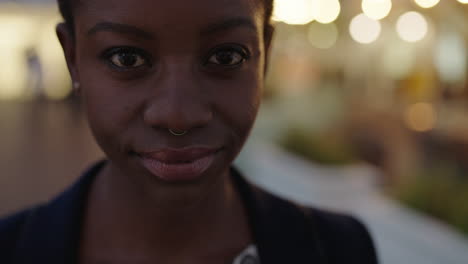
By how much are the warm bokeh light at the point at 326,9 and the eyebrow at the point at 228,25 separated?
23.2ft

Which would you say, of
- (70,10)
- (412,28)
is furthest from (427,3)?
(412,28)

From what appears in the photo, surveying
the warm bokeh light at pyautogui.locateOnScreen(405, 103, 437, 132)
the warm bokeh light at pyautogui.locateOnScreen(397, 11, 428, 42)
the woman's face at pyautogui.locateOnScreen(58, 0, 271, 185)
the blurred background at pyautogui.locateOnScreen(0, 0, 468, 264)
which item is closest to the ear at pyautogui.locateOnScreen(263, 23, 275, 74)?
the woman's face at pyautogui.locateOnScreen(58, 0, 271, 185)

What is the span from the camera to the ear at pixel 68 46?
148 cm

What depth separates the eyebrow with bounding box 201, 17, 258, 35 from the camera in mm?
1273

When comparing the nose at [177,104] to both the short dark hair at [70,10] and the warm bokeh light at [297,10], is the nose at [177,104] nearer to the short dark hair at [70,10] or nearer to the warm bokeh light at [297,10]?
the short dark hair at [70,10]

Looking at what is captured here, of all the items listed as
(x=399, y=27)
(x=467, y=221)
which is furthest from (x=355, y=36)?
(x=467, y=221)

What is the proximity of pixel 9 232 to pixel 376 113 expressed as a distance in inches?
379

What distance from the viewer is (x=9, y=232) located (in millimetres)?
1557

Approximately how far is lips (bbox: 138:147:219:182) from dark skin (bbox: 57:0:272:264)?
0.05 feet

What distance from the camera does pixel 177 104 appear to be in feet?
4.13

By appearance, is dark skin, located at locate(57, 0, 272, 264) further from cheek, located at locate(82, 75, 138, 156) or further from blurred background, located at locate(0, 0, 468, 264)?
blurred background, located at locate(0, 0, 468, 264)

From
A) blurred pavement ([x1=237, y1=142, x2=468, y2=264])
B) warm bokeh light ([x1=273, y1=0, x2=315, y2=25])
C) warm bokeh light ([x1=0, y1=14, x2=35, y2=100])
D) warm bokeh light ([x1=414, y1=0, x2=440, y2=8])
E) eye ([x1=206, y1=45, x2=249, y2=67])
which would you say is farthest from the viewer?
warm bokeh light ([x1=0, y1=14, x2=35, y2=100])

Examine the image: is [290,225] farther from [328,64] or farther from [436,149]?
[328,64]

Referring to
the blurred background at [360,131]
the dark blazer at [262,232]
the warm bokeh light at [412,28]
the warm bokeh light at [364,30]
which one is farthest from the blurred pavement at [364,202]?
the warm bokeh light at [364,30]
